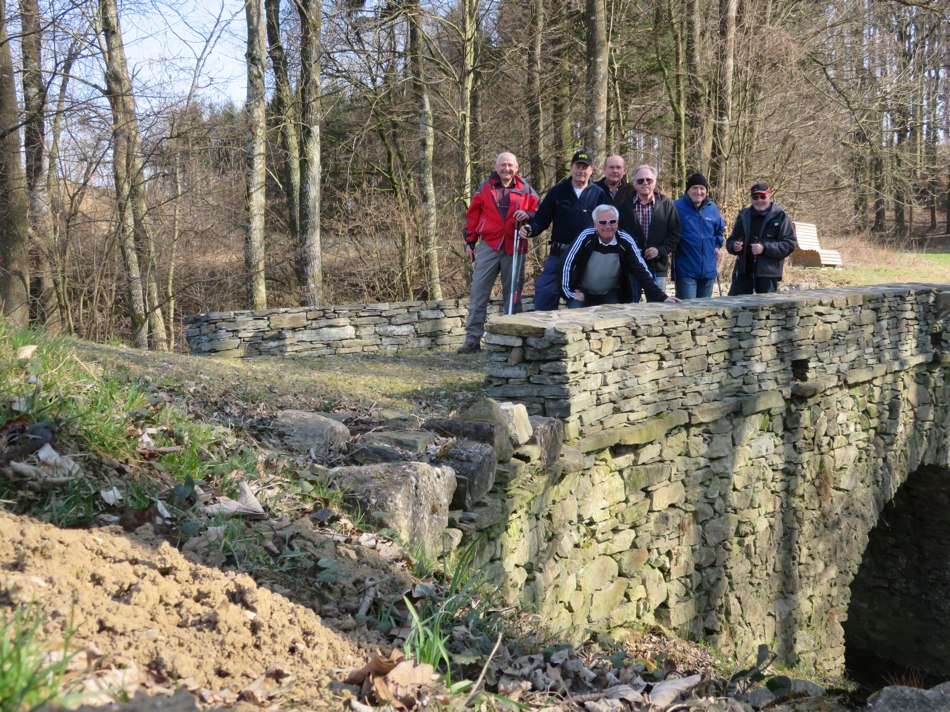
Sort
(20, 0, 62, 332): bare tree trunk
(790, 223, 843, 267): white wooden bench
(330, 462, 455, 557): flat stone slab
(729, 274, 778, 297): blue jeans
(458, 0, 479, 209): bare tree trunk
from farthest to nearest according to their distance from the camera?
(790, 223, 843, 267): white wooden bench
(458, 0, 479, 209): bare tree trunk
(20, 0, 62, 332): bare tree trunk
(729, 274, 778, 297): blue jeans
(330, 462, 455, 557): flat stone slab

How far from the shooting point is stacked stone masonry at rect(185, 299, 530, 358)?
1005 centimetres

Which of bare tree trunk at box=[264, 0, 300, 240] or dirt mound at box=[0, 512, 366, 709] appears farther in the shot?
bare tree trunk at box=[264, 0, 300, 240]

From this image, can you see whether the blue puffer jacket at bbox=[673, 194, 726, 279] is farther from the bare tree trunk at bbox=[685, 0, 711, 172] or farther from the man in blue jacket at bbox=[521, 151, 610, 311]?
the bare tree trunk at bbox=[685, 0, 711, 172]

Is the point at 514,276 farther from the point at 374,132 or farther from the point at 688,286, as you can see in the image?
the point at 374,132

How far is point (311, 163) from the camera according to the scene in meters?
14.0

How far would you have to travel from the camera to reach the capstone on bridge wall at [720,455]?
5980mm

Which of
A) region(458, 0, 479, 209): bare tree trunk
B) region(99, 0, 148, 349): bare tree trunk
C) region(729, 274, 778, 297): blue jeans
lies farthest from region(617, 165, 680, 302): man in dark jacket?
region(458, 0, 479, 209): bare tree trunk

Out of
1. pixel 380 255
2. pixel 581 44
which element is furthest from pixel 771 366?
pixel 581 44

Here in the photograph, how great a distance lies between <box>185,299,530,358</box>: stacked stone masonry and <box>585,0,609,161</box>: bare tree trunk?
10.6 feet

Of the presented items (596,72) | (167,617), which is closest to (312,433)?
(167,617)

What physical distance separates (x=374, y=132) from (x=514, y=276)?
11440mm

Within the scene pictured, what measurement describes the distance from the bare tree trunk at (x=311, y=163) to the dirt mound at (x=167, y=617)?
11.4 meters

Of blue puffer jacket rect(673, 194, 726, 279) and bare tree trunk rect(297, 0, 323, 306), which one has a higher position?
bare tree trunk rect(297, 0, 323, 306)

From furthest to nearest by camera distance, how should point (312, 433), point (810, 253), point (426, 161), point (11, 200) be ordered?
point (810, 253) < point (426, 161) < point (11, 200) < point (312, 433)
